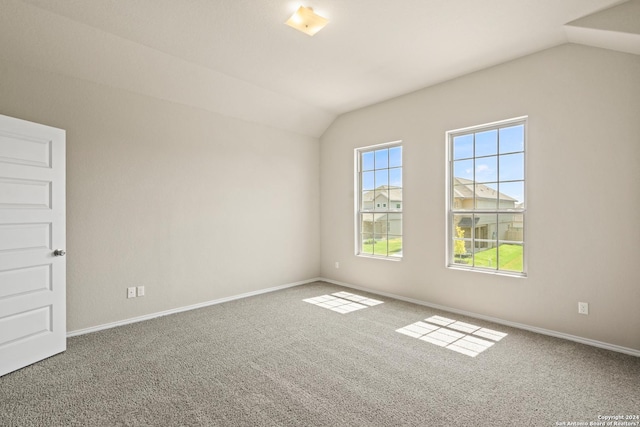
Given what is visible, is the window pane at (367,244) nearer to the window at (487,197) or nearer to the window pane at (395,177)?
the window pane at (395,177)

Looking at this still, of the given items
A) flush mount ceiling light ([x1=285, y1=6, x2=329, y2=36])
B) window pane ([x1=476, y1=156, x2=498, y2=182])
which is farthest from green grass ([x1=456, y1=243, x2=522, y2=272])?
flush mount ceiling light ([x1=285, y1=6, x2=329, y2=36])

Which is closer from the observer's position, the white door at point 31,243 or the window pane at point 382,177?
the white door at point 31,243

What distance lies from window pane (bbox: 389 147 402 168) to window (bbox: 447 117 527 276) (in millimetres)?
772

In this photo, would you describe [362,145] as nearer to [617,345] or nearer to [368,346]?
[368,346]

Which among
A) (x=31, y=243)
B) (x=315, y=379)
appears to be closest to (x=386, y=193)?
(x=315, y=379)

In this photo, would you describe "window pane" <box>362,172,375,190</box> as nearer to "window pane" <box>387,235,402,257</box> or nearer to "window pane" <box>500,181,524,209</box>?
"window pane" <box>387,235,402,257</box>

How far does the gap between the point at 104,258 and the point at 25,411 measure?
66.8 inches

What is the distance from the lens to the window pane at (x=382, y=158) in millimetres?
4910

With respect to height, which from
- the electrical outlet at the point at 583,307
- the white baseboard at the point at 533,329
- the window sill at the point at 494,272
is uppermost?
the window sill at the point at 494,272

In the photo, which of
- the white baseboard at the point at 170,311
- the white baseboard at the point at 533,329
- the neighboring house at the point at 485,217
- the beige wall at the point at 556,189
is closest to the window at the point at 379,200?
the beige wall at the point at 556,189

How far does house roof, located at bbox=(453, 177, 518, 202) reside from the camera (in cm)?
375

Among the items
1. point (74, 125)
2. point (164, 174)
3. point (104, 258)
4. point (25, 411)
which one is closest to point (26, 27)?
point (74, 125)

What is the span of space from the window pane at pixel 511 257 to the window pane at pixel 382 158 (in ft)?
6.55

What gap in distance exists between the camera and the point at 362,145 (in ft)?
16.7
